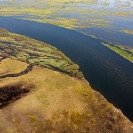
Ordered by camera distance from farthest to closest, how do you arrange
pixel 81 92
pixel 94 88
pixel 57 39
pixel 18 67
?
pixel 57 39, pixel 18 67, pixel 94 88, pixel 81 92

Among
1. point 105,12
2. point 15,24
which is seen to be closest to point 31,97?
point 15,24

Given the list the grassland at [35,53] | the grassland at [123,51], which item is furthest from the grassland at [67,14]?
the grassland at [35,53]

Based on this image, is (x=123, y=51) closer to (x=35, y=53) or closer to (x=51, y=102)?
(x=35, y=53)

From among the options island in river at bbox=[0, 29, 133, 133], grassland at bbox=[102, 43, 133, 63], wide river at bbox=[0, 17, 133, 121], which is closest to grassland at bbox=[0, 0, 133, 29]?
wide river at bbox=[0, 17, 133, 121]

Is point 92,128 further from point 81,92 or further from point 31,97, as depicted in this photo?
point 31,97

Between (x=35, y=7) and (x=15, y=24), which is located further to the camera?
(x=35, y=7)

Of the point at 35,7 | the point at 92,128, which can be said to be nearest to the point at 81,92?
the point at 92,128

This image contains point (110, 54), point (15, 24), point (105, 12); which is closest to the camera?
point (110, 54)
